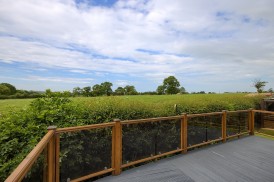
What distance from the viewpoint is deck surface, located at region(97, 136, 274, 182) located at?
4578 mm

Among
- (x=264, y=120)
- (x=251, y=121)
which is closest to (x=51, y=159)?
(x=251, y=121)

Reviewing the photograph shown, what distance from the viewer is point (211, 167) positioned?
5.30m

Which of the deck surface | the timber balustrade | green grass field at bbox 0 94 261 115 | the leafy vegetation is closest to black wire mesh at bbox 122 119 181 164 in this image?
the timber balustrade

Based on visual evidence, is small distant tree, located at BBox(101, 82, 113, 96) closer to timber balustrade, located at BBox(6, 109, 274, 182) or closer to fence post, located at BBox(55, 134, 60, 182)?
timber balustrade, located at BBox(6, 109, 274, 182)

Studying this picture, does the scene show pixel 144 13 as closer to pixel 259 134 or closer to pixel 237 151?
pixel 237 151

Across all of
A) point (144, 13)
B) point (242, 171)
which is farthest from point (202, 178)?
point (144, 13)

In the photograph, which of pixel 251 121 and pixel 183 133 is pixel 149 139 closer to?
pixel 183 133

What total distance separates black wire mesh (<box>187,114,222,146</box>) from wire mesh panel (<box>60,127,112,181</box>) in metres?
2.92

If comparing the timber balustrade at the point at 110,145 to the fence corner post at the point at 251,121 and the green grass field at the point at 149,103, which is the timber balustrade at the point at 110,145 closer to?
the green grass field at the point at 149,103

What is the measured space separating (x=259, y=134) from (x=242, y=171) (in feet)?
18.2

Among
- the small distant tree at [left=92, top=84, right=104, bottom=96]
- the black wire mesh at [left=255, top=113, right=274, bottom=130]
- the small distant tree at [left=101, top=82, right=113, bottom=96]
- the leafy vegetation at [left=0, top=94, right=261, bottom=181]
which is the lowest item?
the black wire mesh at [left=255, top=113, right=274, bottom=130]

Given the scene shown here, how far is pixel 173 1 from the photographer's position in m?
7.43

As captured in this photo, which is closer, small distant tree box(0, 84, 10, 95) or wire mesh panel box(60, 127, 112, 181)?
wire mesh panel box(60, 127, 112, 181)

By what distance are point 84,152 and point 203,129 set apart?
4.21 metres
